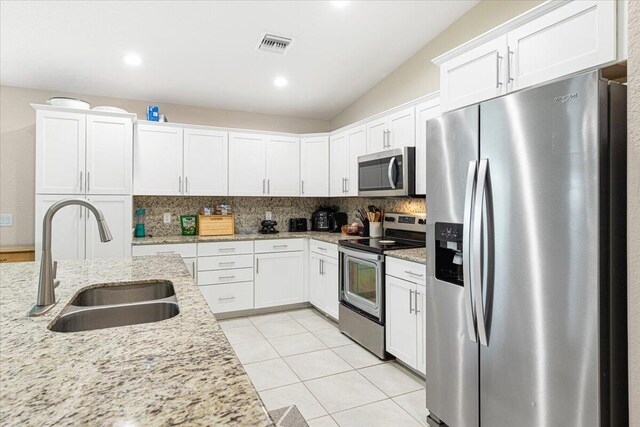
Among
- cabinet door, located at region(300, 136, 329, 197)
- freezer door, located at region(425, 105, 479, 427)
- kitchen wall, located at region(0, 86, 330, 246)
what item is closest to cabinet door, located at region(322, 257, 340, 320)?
cabinet door, located at region(300, 136, 329, 197)

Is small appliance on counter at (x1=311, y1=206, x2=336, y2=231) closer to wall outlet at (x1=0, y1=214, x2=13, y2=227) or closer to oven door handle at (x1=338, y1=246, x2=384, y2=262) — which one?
oven door handle at (x1=338, y1=246, x2=384, y2=262)

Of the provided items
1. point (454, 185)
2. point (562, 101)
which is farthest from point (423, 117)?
point (562, 101)

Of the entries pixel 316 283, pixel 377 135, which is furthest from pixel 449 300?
pixel 316 283

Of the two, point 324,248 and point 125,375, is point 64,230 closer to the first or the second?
point 324,248

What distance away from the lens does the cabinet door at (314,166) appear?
4543mm

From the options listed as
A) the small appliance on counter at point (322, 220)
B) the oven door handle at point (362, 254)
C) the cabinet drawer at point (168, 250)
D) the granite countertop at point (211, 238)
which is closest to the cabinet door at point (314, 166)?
the small appliance on counter at point (322, 220)

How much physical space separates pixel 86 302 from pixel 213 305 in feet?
7.97

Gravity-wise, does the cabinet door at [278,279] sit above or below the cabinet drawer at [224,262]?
below

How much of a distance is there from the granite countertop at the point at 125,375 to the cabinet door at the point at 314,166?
134 inches

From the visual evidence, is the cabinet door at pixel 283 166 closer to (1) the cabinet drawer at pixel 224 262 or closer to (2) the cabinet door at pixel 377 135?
(1) the cabinet drawer at pixel 224 262

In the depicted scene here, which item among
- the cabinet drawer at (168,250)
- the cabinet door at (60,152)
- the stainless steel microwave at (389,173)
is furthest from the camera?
the cabinet drawer at (168,250)

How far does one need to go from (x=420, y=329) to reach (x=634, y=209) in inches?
64.2

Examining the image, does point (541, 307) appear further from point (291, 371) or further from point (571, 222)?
point (291, 371)

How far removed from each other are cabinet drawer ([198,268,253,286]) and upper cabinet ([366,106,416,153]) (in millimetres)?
1972
